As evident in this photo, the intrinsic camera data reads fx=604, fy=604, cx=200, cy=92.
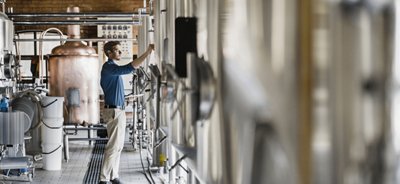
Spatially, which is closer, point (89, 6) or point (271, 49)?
point (271, 49)

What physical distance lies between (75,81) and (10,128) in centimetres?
276

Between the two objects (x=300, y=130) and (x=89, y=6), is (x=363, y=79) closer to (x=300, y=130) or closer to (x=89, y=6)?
(x=300, y=130)

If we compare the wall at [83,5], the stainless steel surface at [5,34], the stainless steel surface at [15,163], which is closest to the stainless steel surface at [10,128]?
the stainless steel surface at [15,163]

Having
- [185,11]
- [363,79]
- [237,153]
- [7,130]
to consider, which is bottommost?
[7,130]

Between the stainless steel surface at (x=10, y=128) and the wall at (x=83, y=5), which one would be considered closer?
the stainless steel surface at (x=10, y=128)

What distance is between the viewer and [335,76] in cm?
75

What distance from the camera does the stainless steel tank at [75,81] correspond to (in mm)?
8062

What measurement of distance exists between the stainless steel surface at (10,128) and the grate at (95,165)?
0.84 metres

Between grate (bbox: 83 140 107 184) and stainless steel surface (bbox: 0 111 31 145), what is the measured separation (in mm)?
837

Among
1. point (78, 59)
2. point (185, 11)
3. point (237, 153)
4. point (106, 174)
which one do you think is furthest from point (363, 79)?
point (78, 59)

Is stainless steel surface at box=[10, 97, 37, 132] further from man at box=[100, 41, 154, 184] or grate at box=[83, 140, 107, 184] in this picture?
man at box=[100, 41, 154, 184]

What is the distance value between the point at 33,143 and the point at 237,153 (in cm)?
575

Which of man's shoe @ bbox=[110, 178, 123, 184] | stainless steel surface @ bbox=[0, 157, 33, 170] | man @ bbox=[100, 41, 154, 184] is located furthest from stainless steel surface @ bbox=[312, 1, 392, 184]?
stainless steel surface @ bbox=[0, 157, 33, 170]

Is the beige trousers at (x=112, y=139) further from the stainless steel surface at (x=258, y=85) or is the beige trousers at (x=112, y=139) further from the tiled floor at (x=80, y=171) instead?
the stainless steel surface at (x=258, y=85)
